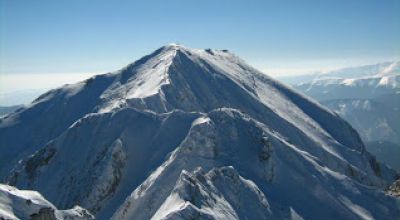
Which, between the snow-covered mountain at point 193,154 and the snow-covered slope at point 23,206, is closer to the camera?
the snow-covered slope at point 23,206

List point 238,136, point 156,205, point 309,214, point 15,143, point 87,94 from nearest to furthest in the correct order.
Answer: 1. point 156,205
2. point 309,214
3. point 238,136
4. point 15,143
5. point 87,94

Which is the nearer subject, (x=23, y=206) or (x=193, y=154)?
(x=23, y=206)

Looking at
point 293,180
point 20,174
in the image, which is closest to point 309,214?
point 293,180

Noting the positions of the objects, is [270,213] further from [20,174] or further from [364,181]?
[20,174]

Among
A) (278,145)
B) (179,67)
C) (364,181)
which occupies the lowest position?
(364,181)

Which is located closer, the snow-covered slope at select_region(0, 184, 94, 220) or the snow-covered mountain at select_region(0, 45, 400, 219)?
the snow-covered slope at select_region(0, 184, 94, 220)

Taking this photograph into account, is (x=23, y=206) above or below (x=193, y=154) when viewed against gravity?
above

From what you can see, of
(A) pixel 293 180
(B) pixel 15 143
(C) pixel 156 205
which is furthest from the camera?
(B) pixel 15 143

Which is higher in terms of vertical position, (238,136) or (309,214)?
(238,136)
